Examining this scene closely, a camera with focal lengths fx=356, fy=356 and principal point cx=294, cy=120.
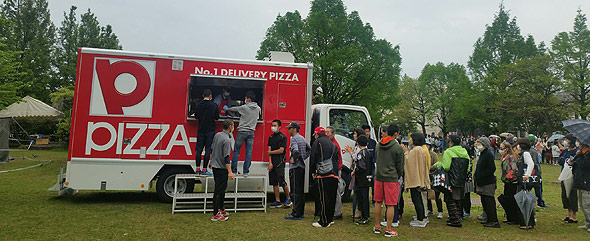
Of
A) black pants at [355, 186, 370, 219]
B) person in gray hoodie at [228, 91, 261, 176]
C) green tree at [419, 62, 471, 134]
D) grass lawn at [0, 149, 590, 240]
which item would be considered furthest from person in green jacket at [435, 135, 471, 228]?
green tree at [419, 62, 471, 134]

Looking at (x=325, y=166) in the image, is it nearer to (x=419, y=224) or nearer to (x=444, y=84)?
Result: (x=419, y=224)

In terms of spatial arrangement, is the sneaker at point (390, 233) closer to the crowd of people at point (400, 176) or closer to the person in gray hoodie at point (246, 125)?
the crowd of people at point (400, 176)

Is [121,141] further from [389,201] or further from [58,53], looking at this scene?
[58,53]

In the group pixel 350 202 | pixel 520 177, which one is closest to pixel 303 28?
pixel 350 202

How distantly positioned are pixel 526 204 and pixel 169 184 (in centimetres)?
703

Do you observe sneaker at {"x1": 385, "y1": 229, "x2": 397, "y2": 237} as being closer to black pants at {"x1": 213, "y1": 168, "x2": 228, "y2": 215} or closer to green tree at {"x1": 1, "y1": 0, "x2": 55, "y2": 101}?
black pants at {"x1": 213, "y1": 168, "x2": 228, "y2": 215}

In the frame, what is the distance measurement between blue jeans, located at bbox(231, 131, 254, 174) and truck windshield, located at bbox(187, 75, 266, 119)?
0.59m

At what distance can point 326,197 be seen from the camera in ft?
20.7

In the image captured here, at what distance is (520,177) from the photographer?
21.9ft

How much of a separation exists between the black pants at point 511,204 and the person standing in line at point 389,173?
267cm

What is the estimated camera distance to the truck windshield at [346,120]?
8.51m

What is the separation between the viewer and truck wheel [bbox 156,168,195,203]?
7.53 m

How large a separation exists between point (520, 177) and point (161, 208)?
708 cm

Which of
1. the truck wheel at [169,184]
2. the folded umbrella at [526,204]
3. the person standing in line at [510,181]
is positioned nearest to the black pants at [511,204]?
the person standing in line at [510,181]
